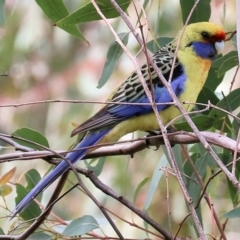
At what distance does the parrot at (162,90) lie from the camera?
145 cm

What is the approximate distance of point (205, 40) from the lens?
161cm

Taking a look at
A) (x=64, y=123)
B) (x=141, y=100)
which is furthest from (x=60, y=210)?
(x=141, y=100)

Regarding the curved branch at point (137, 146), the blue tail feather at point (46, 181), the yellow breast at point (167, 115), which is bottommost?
the blue tail feather at point (46, 181)

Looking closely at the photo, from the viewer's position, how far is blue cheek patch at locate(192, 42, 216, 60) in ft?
5.20

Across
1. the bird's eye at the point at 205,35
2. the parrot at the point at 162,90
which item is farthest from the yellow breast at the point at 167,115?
the bird's eye at the point at 205,35

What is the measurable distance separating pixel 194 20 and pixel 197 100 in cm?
21

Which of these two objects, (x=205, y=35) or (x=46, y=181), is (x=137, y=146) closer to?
(x=46, y=181)

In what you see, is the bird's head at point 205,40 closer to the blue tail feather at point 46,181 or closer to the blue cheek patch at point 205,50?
the blue cheek patch at point 205,50

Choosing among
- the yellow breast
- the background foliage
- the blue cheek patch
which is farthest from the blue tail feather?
the blue cheek patch

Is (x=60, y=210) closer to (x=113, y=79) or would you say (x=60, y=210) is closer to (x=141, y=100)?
(x=113, y=79)

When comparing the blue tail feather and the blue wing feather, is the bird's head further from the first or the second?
the blue tail feather

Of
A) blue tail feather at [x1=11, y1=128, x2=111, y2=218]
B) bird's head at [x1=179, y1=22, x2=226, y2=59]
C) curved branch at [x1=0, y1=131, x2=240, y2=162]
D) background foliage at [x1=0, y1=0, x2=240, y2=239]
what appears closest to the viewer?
curved branch at [x1=0, y1=131, x2=240, y2=162]

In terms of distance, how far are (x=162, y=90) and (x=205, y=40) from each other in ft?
0.72

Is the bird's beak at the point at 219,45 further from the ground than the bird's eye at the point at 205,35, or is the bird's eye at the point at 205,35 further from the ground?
the bird's eye at the point at 205,35
